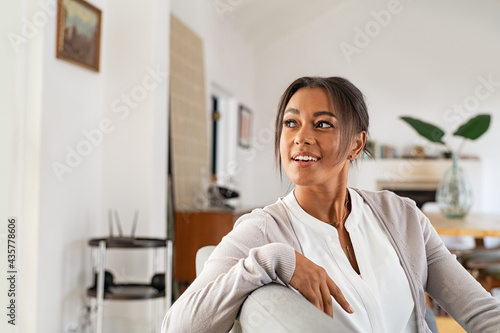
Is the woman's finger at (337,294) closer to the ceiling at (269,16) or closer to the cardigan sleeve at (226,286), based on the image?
the cardigan sleeve at (226,286)

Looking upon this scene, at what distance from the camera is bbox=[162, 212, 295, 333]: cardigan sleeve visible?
3.34ft

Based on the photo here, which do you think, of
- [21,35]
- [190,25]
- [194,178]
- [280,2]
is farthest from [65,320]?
[280,2]

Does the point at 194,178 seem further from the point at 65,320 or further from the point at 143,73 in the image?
the point at 65,320

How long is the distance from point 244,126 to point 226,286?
21.9ft

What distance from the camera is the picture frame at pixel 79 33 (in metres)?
3.01

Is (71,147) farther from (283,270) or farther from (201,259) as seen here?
(283,270)

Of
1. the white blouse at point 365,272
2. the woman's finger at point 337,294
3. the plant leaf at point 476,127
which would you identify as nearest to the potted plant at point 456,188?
the plant leaf at point 476,127

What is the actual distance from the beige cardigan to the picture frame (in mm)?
2114

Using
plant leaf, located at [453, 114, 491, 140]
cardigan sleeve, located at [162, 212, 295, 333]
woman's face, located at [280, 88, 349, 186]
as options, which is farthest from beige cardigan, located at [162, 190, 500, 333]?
plant leaf, located at [453, 114, 491, 140]

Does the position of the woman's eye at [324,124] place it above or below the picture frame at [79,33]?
below

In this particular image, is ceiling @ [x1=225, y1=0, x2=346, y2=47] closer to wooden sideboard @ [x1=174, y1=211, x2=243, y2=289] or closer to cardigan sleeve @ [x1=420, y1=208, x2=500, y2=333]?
wooden sideboard @ [x1=174, y1=211, x2=243, y2=289]

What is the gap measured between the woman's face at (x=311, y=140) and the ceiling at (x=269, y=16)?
16.9ft

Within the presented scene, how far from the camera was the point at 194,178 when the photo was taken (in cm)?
481

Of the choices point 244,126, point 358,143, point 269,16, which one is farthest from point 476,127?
point 269,16
